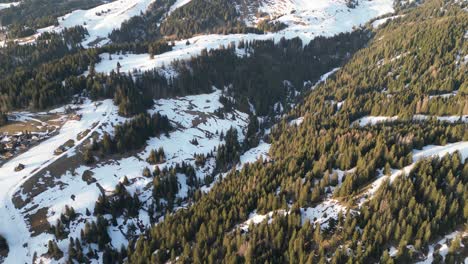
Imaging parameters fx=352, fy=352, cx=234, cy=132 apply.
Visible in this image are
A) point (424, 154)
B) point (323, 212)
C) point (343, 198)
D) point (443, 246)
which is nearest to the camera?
point (443, 246)

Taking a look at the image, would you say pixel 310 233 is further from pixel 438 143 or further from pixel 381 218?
pixel 438 143

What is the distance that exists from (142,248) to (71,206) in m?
22.7

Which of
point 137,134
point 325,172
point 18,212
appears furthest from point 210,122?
point 18,212

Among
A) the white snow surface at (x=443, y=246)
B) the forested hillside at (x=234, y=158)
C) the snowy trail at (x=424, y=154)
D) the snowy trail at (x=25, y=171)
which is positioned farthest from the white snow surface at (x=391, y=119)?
the snowy trail at (x=25, y=171)

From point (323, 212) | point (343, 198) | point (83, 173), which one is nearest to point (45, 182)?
point (83, 173)

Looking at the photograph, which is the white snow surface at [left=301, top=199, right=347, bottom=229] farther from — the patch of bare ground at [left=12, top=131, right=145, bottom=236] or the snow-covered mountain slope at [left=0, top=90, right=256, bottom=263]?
the patch of bare ground at [left=12, top=131, right=145, bottom=236]

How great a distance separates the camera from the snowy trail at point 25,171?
73.6m

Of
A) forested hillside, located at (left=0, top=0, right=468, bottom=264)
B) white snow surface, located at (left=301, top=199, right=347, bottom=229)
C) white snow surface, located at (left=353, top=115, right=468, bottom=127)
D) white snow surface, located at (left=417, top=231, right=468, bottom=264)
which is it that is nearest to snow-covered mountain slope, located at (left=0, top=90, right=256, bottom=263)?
forested hillside, located at (left=0, top=0, right=468, bottom=264)

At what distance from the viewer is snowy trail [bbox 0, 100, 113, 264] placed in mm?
73562

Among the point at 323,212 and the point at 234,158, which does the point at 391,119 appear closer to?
the point at 234,158

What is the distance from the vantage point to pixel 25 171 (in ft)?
Answer: 294

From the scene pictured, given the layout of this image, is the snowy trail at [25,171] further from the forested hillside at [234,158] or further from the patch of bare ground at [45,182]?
the patch of bare ground at [45,182]

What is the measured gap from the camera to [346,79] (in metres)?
162

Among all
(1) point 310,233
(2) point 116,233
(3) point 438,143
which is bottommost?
(2) point 116,233
